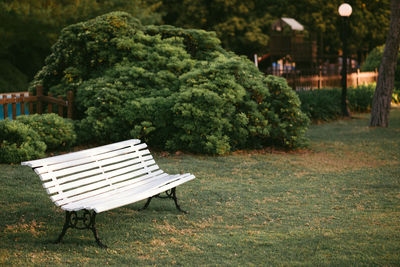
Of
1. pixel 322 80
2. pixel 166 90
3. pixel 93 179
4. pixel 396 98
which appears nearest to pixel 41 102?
pixel 166 90

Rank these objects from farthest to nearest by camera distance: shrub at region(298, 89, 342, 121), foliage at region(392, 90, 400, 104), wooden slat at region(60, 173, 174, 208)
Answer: foliage at region(392, 90, 400, 104) < shrub at region(298, 89, 342, 121) < wooden slat at region(60, 173, 174, 208)

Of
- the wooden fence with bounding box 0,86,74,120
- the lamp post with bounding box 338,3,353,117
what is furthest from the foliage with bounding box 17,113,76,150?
the lamp post with bounding box 338,3,353,117

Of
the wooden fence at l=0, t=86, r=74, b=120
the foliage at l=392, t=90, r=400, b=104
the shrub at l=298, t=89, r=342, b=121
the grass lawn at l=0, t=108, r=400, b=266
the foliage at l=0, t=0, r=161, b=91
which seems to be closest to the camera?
the grass lawn at l=0, t=108, r=400, b=266

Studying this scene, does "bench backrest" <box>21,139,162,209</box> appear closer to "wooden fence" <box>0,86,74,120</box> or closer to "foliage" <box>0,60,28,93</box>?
"wooden fence" <box>0,86,74,120</box>

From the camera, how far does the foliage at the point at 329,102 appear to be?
52.9 ft

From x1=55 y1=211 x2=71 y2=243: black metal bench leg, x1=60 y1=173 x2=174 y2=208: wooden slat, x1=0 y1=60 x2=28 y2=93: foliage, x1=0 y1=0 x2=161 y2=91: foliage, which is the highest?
x1=0 y1=0 x2=161 y2=91: foliage

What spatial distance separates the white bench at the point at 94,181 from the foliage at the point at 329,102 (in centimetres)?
961

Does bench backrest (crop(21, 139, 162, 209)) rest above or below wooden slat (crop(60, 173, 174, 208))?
Result: above

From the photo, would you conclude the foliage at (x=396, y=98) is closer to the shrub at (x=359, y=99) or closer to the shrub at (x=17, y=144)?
the shrub at (x=359, y=99)

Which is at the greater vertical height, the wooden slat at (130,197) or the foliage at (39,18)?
the foliage at (39,18)

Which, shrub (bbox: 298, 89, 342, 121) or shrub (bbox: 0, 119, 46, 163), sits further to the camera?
shrub (bbox: 298, 89, 342, 121)

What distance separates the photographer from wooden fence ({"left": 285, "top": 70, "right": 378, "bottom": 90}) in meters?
19.2

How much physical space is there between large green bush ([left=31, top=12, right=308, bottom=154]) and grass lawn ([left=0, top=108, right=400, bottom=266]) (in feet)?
3.14

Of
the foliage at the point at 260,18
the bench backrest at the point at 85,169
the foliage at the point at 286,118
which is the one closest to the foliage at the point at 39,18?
the foliage at the point at 260,18
